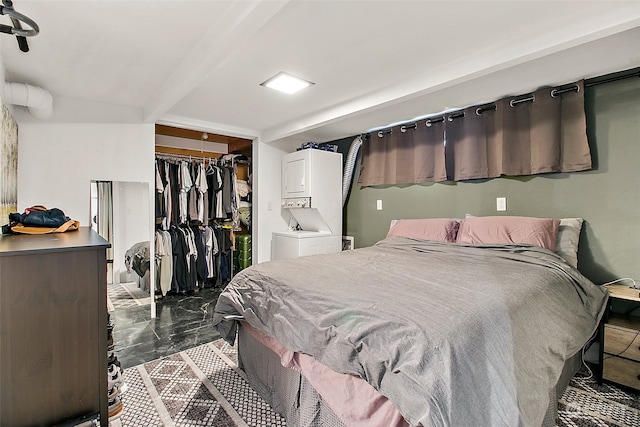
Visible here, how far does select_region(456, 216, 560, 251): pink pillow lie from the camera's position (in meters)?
2.38

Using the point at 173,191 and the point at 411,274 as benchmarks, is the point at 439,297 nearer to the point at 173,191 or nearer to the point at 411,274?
the point at 411,274

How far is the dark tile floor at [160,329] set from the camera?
8.31ft

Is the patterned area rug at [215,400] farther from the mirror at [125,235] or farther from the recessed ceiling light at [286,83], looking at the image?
the recessed ceiling light at [286,83]

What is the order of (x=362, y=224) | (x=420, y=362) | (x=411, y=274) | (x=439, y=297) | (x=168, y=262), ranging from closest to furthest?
1. (x=420, y=362)
2. (x=439, y=297)
3. (x=411, y=274)
4. (x=168, y=262)
5. (x=362, y=224)

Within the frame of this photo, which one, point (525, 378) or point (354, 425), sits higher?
point (525, 378)

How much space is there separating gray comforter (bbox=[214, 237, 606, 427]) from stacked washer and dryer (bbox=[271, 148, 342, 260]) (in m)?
1.86

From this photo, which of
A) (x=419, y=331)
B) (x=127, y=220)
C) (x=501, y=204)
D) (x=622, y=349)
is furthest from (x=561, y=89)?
(x=127, y=220)

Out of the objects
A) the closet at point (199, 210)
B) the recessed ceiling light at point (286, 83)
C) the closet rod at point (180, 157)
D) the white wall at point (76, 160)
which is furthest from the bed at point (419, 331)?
the closet rod at point (180, 157)

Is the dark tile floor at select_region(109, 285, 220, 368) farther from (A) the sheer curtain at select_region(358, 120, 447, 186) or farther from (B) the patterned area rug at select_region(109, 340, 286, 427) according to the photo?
(A) the sheer curtain at select_region(358, 120, 447, 186)

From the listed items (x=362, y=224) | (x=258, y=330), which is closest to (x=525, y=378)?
(x=258, y=330)

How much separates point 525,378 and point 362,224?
326 centimetres

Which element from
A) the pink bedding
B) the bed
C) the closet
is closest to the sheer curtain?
the bed

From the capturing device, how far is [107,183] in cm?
320

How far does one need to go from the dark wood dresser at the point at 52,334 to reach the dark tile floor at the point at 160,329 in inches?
54.4
